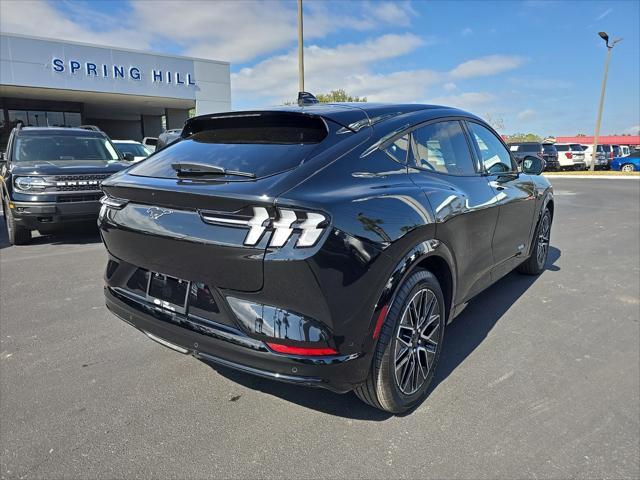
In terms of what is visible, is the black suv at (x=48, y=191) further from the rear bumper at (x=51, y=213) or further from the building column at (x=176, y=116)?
the building column at (x=176, y=116)

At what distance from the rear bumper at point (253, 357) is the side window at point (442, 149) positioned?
1.29 meters

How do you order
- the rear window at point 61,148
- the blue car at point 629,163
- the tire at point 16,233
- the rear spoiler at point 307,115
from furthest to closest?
1. the blue car at point 629,163
2. the rear window at point 61,148
3. the tire at point 16,233
4. the rear spoiler at point 307,115

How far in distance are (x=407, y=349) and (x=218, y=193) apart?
1332 millimetres

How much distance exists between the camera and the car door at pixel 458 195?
2.69 meters

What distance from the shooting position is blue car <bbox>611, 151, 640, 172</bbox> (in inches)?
1112

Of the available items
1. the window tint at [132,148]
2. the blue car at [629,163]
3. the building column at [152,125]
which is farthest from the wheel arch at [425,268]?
the building column at [152,125]

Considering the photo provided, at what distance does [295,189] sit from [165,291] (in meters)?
0.95

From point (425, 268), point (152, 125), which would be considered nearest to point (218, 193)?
point (425, 268)

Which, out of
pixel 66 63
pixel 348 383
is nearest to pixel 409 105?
pixel 348 383

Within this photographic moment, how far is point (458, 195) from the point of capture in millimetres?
2908

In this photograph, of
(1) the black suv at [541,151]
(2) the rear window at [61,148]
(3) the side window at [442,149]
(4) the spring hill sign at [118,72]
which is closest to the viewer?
(3) the side window at [442,149]

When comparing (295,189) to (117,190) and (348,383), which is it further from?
(117,190)

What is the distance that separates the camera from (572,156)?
29344 millimetres

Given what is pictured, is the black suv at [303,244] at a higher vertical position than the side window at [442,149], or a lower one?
lower
